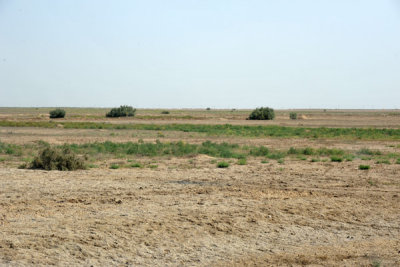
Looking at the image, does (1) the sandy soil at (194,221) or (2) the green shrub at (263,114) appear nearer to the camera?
(1) the sandy soil at (194,221)

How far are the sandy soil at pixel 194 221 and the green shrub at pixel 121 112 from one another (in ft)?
274

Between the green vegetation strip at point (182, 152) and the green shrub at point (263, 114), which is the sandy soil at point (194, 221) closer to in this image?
the green vegetation strip at point (182, 152)

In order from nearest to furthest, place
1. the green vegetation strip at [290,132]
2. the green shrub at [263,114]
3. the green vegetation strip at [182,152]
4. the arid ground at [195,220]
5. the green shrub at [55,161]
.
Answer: the arid ground at [195,220], the green shrub at [55,161], the green vegetation strip at [182,152], the green vegetation strip at [290,132], the green shrub at [263,114]

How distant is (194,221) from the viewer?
11281mm

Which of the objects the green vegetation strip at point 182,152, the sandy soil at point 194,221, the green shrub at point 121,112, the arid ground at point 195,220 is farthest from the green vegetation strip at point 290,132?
the green shrub at point 121,112

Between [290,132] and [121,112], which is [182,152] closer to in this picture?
[290,132]

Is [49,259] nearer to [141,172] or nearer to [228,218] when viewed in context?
[228,218]

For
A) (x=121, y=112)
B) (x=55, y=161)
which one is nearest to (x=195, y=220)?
(x=55, y=161)

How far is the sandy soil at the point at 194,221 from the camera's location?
30.3 feet

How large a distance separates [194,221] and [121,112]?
3614 inches

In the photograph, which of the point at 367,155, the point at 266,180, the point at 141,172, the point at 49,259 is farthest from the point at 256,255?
the point at 367,155

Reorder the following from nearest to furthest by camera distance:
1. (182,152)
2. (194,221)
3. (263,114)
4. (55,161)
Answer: (194,221), (55,161), (182,152), (263,114)

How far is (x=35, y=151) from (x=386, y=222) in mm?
23768

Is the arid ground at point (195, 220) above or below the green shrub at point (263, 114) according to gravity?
below
